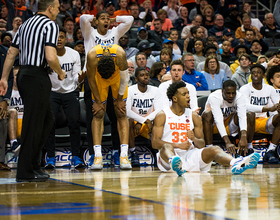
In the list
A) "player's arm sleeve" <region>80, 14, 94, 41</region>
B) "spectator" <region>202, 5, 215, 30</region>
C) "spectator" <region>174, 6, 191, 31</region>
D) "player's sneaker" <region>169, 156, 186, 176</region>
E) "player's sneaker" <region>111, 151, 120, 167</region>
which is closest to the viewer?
"player's sneaker" <region>169, 156, 186, 176</region>

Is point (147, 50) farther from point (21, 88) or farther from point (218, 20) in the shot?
point (21, 88)

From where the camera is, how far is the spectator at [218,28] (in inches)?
472

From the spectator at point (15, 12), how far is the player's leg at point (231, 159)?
715 cm

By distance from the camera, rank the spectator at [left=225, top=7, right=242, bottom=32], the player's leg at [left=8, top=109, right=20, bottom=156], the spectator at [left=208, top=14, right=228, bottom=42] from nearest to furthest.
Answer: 1. the player's leg at [left=8, top=109, right=20, bottom=156]
2. the spectator at [left=208, top=14, right=228, bottom=42]
3. the spectator at [left=225, top=7, right=242, bottom=32]

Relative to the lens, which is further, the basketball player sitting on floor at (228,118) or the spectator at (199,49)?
the spectator at (199,49)

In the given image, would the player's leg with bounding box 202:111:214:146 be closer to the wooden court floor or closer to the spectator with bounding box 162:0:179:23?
the wooden court floor

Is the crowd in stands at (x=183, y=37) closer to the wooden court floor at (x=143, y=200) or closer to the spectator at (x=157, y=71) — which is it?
the spectator at (x=157, y=71)

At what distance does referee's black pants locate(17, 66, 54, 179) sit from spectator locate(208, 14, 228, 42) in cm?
867

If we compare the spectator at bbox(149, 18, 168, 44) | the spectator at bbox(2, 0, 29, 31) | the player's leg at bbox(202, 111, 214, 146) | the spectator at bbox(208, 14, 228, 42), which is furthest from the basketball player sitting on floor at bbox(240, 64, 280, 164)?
the spectator at bbox(2, 0, 29, 31)

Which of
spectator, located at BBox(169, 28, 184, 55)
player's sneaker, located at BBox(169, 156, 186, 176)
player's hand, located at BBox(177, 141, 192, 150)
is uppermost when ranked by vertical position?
spectator, located at BBox(169, 28, 184, 55)

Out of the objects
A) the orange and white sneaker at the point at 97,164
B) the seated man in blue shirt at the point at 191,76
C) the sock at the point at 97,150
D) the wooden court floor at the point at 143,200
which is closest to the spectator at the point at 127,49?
the seated man in blue shirt at the point at 191,76

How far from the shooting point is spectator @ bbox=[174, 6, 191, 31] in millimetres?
12633

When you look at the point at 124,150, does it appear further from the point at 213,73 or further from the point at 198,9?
the point at 198,9

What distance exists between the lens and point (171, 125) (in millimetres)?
5477
